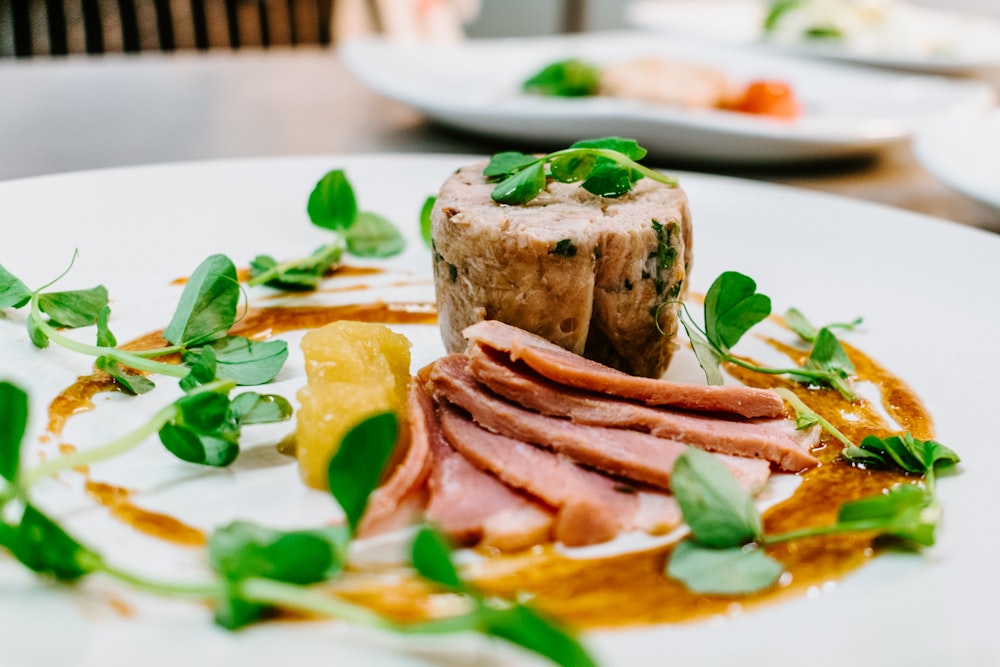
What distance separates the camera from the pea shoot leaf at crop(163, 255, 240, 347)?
2.07 metres

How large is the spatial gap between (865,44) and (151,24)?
4887mm

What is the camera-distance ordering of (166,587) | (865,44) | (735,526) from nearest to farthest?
(166,587), (735,526), (865,44)

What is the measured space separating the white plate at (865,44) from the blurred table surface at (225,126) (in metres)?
1.34

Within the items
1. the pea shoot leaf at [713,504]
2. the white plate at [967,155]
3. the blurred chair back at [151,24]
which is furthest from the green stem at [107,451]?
the blurred chair back at [151,24]

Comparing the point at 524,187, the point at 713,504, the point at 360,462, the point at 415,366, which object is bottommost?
the point at 415,366

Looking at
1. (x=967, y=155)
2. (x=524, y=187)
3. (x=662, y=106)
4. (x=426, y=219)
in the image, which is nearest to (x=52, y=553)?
(x=524, y=187)

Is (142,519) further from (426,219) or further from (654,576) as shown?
(426,219)

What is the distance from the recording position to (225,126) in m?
4.11

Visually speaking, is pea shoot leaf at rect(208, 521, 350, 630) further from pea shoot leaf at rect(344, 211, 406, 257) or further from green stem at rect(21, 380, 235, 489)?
pea shoot leaf at rect(344, 211, 406, 257)

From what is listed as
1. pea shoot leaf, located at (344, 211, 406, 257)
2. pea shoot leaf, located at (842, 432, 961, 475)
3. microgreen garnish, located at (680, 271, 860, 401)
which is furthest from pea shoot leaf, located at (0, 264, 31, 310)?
pea shoot leaf, located at (842, 432, 961, 475)

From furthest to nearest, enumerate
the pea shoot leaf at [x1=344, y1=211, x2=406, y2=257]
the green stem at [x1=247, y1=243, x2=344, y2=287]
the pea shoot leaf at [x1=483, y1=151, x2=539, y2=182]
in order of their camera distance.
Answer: the pea shoot leaf at [x1=344, y1=211, x2=406, y2=257], the green stem at [x1=247, y1=243, x2=344, y2=287], the pea shoot leaf at [x1=483, y1=151, x2=539, y2=182]

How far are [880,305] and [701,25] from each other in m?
4.42

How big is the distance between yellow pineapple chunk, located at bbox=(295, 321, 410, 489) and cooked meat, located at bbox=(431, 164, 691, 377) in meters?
0.23

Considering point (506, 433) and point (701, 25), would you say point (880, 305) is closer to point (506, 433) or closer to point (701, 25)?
point (506, 433)
